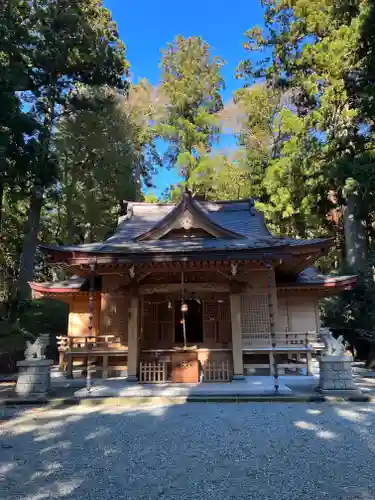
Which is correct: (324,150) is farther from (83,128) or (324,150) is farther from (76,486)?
(76,486)

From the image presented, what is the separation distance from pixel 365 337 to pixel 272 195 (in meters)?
10.5

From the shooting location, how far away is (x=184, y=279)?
11047mm

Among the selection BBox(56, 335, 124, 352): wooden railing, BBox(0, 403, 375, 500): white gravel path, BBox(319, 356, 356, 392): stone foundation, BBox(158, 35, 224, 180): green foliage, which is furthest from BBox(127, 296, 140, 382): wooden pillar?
BBox(158, 35, 224, 180): green foliage

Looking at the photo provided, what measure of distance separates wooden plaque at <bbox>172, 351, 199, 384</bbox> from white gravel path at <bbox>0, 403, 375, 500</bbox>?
247 centimetres

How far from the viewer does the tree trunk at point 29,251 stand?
55.5 feet

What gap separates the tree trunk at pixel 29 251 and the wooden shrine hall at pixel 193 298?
426 cm

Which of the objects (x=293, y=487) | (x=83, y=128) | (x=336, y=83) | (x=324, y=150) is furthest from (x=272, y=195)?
(x=293, y=487)

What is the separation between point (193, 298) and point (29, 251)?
1006 centimetres

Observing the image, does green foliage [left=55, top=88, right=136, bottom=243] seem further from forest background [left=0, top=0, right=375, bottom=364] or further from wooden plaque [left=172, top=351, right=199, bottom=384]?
wooden plaque [left=172, top=351, right=199, bottom=384]

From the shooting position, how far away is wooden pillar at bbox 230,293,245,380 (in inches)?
393

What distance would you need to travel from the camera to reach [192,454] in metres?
4.72

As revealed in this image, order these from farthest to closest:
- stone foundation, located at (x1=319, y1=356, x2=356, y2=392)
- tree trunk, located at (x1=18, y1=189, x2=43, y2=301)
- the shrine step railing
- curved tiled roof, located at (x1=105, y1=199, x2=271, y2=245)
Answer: tree trunk, located at (x1=18, y1=189, x2=43, y2=301) → curved tiled roof, located at (x1=105, y1=199, x2=271, y2=245) → the shrine step railing → stone foundation, located at (x1=319, y1=356, x2=356, y2=392)

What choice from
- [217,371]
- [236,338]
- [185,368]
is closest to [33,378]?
[185,368]

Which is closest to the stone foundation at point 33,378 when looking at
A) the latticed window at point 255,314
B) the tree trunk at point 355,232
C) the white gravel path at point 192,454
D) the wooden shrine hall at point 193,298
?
the wooden shrine hall at point 193,298
